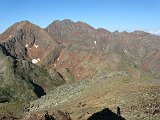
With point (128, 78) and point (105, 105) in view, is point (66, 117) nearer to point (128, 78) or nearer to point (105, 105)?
point (105, 105)

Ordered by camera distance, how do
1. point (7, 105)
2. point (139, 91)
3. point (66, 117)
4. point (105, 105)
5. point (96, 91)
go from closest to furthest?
point (66, 117)
point (105, 105)
point (139, 91)
point (96, 91)
point (7, 105)

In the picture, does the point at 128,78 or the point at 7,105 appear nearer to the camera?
the point at 128,78

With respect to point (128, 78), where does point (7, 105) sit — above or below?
below

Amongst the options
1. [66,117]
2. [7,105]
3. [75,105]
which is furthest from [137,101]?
[7,105]

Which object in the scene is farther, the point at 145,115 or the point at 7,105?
the point at 7,105

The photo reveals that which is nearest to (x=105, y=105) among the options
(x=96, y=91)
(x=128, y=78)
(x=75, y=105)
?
(x=75, y=105)

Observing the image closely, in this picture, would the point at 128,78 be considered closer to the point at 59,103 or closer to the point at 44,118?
the point at 59,103

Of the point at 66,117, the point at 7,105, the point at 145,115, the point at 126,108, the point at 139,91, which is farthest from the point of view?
the point at 7,105

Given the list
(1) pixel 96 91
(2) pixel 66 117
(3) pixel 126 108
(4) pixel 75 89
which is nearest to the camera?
(2) pixel 66 117

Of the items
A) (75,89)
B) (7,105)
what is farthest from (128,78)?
(7,105)

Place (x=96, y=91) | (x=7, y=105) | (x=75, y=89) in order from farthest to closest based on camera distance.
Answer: (x=7, y=105) → (x=75, y=89) → (x=96, y=91)
